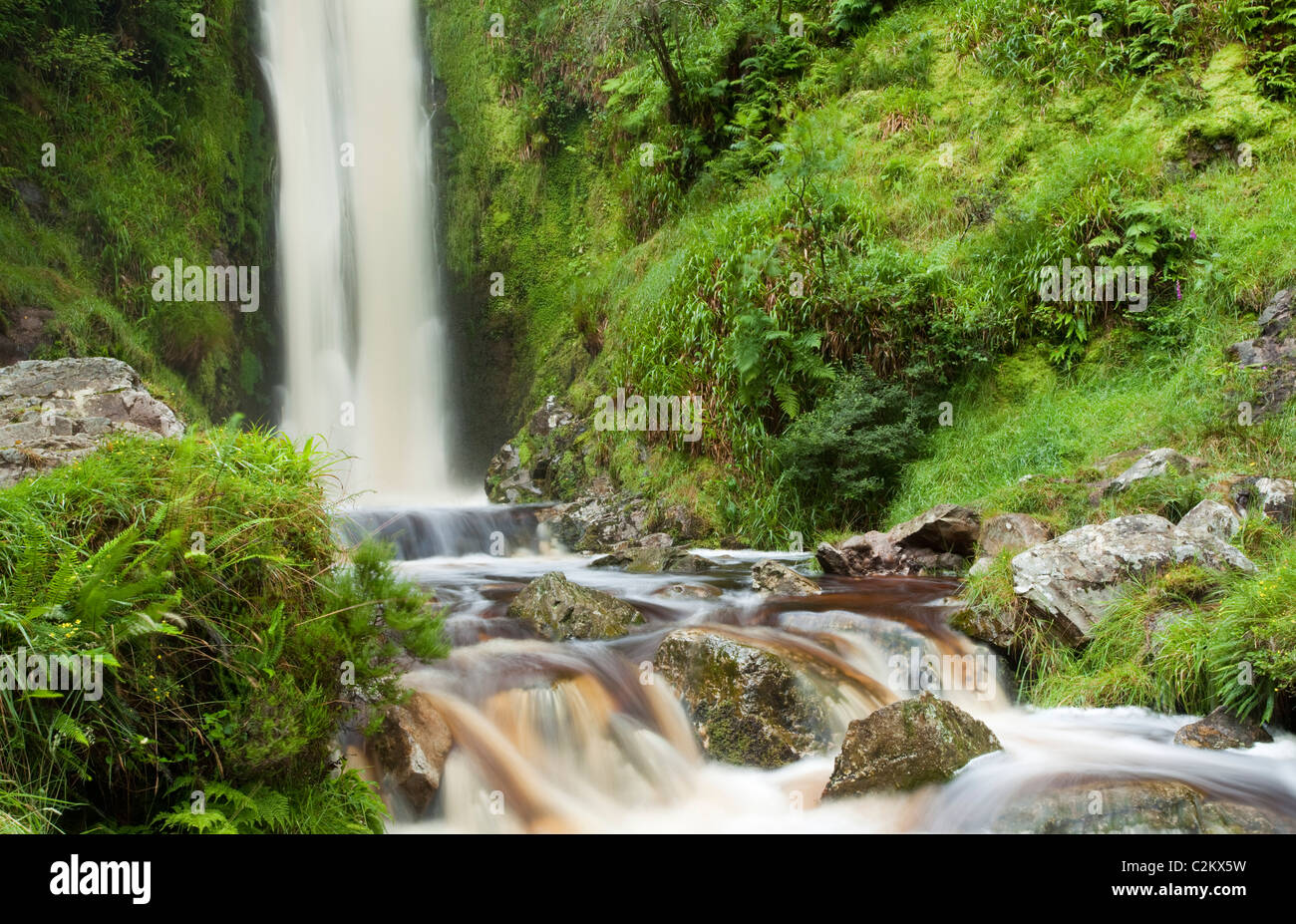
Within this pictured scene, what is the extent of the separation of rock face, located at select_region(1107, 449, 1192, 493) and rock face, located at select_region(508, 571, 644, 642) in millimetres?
3796

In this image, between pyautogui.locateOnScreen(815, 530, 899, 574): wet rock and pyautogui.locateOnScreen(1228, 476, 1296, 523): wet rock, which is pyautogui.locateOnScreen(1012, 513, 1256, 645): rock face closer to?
pyautogui.locateOnScreen(1228, 476, 1296, 523): wet rock

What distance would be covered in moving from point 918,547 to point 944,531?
0.27 m

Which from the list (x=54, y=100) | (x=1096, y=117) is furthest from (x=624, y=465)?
(x=54, y=100)

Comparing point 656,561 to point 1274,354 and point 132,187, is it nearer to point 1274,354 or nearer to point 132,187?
point 1274,354

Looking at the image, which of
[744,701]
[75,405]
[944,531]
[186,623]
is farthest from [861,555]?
[75,405]

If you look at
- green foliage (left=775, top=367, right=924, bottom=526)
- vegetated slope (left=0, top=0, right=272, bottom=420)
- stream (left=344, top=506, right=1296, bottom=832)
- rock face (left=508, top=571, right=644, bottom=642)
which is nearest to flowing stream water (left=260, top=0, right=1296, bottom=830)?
stream (left=344, top=506, right=1296, bottom=832)

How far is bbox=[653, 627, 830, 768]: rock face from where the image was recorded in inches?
192

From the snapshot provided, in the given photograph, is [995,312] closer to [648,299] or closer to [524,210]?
[648,299]

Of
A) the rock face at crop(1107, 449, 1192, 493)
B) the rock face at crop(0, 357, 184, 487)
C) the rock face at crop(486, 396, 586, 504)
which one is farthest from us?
the rock face at crop(486, 396, 586, 504)

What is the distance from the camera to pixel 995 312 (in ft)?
30.1

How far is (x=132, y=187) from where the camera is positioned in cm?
1305

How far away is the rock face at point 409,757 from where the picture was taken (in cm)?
408

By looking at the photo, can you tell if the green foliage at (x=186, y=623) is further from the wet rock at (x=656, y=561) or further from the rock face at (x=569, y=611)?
the wet rock at (x=656, y=561)

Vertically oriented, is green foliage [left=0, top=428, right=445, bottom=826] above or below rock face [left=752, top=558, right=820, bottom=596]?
above
